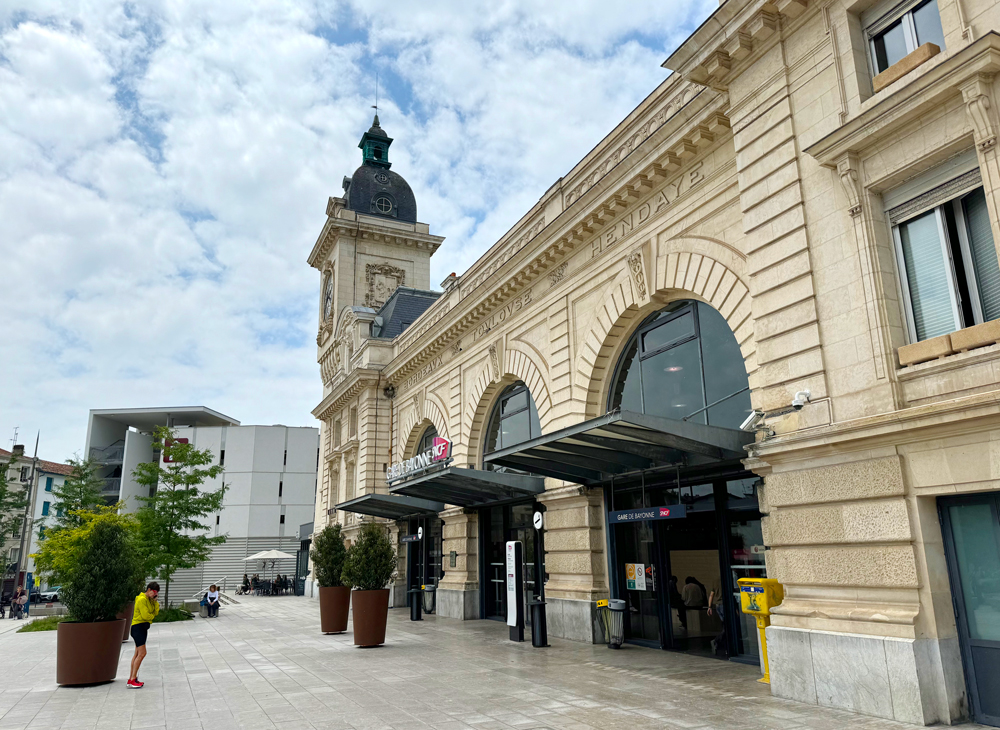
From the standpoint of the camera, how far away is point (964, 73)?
27.2ft

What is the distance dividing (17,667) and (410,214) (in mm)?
36448

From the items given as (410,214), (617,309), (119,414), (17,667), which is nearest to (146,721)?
(17,667)

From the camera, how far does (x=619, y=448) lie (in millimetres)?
13359

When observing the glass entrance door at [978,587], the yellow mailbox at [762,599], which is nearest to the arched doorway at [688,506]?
the yellow mailbox at [762,599]

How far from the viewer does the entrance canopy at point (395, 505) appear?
968 inches

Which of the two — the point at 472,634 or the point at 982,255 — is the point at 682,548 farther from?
the point at 982,255

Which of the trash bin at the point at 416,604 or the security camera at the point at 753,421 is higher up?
the security camera at the point at 753,421

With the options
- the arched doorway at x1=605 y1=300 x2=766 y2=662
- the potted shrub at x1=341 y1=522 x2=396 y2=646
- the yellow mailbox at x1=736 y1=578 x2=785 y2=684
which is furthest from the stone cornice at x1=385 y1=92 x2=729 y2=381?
the potted shrub at x1=341 y1=522 x2=396 y2=646

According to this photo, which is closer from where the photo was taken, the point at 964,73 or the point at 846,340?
the point at 964,73

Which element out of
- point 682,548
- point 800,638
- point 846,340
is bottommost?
point 800,638

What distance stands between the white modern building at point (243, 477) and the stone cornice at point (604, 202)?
42183mm

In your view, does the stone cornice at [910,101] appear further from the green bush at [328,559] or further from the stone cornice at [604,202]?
the green bush at [328,559]

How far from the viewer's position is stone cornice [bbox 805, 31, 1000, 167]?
26.7 ft

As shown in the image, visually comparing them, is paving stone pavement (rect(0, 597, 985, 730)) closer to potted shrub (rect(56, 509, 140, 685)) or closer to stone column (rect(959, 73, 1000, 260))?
potted shrub (rect(56, 509, 140, 685))
